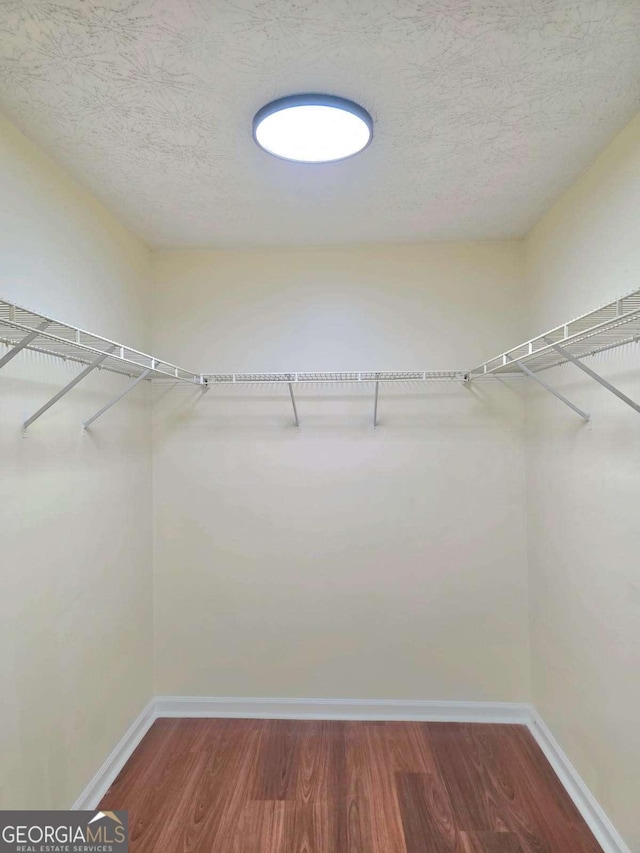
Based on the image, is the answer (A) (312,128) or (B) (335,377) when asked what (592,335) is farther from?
(B) (335,377)

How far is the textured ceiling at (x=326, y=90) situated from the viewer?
1.19 m

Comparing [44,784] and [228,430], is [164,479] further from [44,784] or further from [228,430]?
[44,784]

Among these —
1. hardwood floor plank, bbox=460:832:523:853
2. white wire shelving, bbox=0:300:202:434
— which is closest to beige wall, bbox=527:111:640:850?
hardwood floor plank, bbox=460:832:523:853

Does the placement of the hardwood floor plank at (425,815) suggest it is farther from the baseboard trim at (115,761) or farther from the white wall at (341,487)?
the baseboard trim at (115,761)

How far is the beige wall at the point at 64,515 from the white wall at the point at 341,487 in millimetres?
290

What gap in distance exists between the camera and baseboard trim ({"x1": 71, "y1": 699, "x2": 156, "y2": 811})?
1.94 m

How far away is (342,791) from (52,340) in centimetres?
219

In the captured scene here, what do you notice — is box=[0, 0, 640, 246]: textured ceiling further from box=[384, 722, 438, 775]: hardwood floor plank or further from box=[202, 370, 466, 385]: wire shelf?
box=[384, 722, 438, 775]: hardwood floor plank

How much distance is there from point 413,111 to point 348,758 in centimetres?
275

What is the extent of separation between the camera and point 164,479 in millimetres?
2676

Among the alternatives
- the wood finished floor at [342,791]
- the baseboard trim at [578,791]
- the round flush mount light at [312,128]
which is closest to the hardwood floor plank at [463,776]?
the wood finished floor at [342,791]

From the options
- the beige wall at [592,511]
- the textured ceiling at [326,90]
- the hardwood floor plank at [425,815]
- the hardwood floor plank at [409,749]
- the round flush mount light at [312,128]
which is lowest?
the hardwood floor plank at [425,815]

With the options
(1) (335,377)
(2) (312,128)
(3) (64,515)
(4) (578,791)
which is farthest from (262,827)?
(2) (312,128)

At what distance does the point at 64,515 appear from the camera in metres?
1.85
